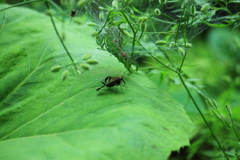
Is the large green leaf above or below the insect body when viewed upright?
below

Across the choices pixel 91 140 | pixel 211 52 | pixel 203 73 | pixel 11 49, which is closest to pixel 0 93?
pixel 11 49

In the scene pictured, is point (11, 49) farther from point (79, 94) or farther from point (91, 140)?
point (91, 140)

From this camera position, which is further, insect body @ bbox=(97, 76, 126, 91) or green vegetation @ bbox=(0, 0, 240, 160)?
insect body @ bbox=(97, 76, 126, 91)

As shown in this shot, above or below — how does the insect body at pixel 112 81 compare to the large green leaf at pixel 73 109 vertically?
above

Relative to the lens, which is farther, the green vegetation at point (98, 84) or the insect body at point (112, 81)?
the insect body at point (112, 81)

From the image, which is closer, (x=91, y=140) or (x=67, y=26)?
(x=91, y=140)

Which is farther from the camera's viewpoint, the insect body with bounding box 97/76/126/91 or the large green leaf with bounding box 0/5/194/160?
the insect body with bounding box 97/76/126/91

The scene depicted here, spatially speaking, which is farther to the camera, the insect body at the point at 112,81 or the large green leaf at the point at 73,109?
the insect body at the point at 112,81

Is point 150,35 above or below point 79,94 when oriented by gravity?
above
